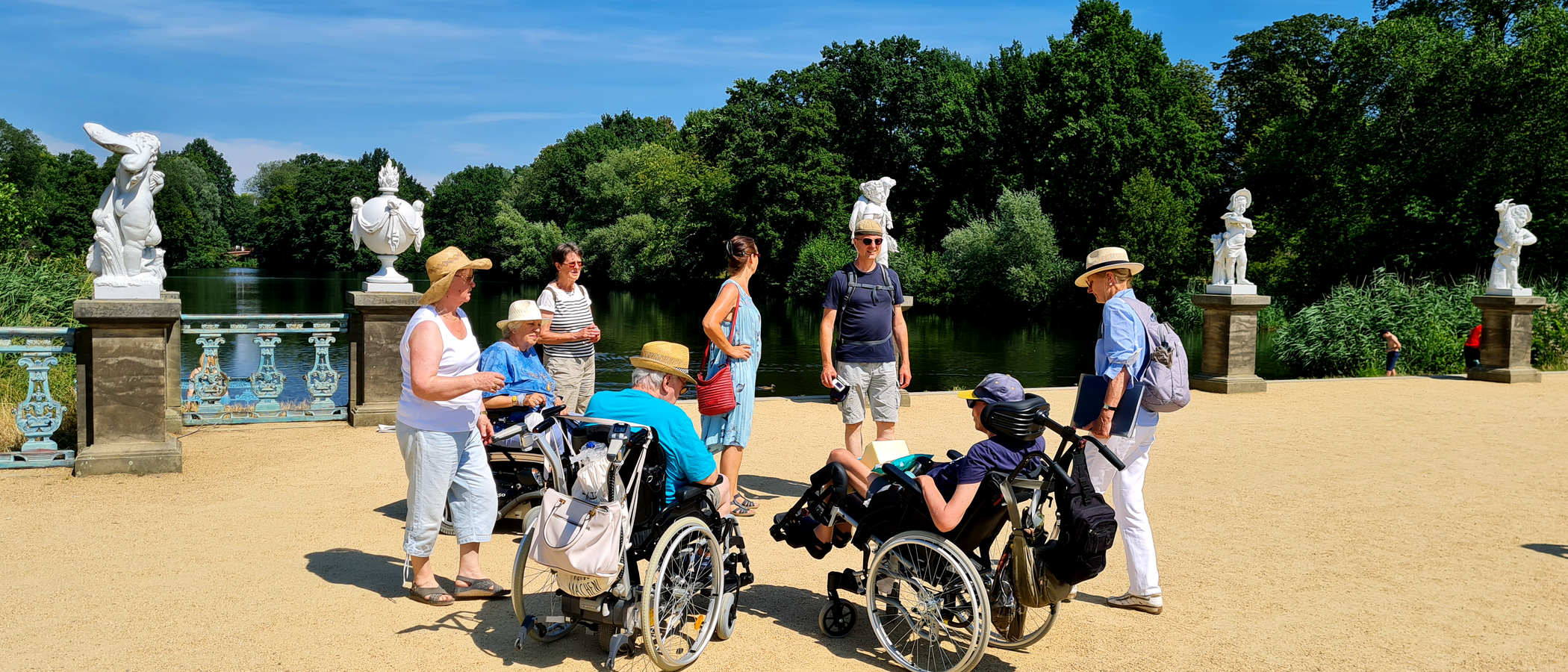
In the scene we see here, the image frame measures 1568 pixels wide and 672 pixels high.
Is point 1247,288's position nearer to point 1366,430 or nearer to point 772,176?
point 1366,430

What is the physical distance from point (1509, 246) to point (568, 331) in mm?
13174

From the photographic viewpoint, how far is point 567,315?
7.11 m

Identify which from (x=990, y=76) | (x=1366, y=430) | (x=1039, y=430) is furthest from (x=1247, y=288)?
(x=990, y=76)

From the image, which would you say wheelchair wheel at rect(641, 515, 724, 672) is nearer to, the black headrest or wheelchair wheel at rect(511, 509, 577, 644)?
wheelchair wheel at rect(511, 509, 577, 644)

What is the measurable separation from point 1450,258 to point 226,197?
331ft

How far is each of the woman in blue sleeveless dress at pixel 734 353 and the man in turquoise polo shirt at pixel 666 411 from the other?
138cm

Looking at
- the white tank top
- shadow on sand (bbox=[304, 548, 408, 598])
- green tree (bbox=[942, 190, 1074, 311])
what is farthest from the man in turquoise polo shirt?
green tree (bbox=[942, 190, 1074, 311])

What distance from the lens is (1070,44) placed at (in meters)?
41.3

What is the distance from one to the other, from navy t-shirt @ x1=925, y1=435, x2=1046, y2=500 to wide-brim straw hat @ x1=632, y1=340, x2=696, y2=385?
3.51ft

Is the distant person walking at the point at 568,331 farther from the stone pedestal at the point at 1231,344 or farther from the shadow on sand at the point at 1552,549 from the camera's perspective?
the stone pedestal at the point at 1231,344

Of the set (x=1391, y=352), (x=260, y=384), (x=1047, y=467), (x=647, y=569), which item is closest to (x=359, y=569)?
(x=647, y=569)

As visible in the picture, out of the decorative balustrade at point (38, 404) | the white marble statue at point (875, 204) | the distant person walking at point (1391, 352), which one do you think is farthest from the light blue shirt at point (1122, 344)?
the distant person walking at point (1391, 352)

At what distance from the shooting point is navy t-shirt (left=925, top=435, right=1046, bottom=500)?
12.1 feet

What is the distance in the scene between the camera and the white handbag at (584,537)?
137 inches
